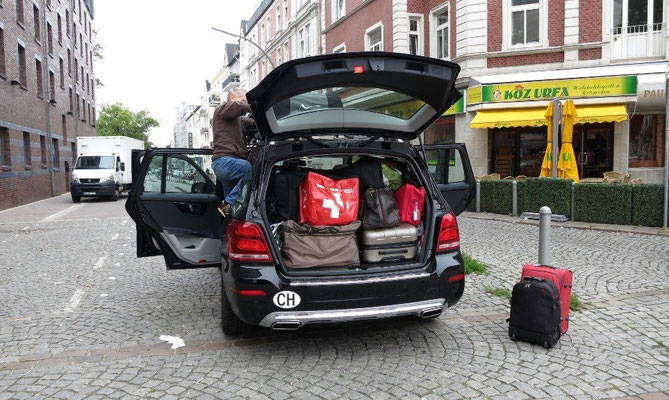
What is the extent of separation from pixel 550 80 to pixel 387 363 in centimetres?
1527

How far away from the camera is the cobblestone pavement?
10.9ft

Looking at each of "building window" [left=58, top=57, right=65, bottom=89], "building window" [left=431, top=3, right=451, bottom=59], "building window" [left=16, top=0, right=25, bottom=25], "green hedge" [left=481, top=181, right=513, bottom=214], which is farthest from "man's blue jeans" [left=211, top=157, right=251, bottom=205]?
"building window" [left=58, top=57, right=65, bottom=89]

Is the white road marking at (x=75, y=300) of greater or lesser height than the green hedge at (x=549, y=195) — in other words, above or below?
below

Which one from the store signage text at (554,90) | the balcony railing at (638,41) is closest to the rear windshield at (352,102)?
the store signage text at (554,90)

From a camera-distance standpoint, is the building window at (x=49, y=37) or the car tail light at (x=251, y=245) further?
the building window at (x=49, y=37)

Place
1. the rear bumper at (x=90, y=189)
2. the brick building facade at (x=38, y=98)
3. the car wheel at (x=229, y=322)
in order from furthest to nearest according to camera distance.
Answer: the rear bumper at (x=90, y=189) < the brick building facade at (x=38, y=98) < the car wheel at (x=229, y=322)

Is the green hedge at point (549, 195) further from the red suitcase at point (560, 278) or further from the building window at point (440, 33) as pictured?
the building window at point (440, 33)

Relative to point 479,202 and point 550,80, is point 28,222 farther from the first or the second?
point 550,80

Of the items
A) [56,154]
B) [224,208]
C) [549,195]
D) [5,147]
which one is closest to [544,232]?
[224,208]

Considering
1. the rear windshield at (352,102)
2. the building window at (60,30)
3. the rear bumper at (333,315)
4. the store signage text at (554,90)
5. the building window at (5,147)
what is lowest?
the rear bumper at (333,315)

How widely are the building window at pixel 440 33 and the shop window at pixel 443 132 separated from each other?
2480 millimetres

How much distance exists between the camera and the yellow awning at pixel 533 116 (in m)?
15.3

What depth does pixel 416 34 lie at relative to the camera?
2070 cm

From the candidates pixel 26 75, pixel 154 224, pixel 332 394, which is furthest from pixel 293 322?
pixel 26 75
